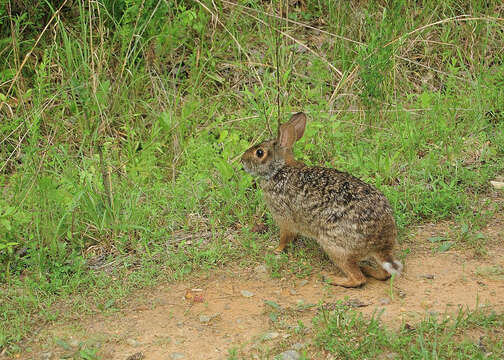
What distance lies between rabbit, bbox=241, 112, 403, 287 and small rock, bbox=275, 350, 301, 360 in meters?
0.81

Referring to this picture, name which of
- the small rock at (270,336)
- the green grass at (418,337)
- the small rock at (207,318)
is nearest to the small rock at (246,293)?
the small rock at (207,318)

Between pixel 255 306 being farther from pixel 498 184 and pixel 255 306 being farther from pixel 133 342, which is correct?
pixel 498 184

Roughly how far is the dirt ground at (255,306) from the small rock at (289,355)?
0.06 m

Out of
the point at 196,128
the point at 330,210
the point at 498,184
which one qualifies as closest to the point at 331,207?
the point at 330,210

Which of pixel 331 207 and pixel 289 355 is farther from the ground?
pixel 331 207

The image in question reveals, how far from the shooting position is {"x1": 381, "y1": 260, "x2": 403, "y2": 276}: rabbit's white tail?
4227mm

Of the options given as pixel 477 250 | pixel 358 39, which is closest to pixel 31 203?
pixel 477 250

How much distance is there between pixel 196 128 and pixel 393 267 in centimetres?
260

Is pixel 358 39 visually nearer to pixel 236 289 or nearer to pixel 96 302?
pixel 236 289

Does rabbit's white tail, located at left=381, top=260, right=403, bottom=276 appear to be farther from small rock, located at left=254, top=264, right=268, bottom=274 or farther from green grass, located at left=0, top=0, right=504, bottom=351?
small rock, located at left=254, top=264, right=268, bottom=274

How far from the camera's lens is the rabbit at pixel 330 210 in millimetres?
4227

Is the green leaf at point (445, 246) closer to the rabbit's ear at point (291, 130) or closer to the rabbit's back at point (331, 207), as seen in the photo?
the rabbit's back at point (331, 207)

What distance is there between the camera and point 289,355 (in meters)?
3.58

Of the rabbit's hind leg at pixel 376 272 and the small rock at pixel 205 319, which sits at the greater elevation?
the rabbit's hind leg at pixel 376 272
